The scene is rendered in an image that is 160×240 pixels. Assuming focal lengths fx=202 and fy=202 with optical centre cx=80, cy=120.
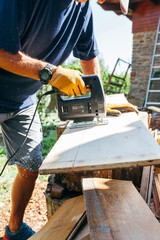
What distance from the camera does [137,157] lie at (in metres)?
0.83

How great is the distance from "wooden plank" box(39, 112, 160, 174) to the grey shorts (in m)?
0.50

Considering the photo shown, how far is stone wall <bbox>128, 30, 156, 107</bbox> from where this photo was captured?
615cm

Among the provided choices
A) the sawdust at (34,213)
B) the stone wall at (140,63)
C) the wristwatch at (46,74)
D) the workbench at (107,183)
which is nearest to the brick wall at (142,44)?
the stone wall at (140,63)

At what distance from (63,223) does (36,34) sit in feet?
4.02

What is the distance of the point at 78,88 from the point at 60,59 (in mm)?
519

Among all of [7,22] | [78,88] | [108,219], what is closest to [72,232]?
[108,219]

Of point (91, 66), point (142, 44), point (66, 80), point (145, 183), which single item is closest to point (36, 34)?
point (66, 80)

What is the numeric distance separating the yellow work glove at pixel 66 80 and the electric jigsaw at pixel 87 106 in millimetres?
160

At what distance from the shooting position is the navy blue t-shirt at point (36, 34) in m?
1.12

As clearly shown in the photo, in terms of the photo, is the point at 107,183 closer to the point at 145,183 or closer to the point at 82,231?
the point at 82,231

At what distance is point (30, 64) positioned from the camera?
3.95 feet

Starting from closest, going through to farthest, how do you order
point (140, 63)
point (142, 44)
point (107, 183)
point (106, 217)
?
point (106, 217), point (107, 183), point (142, 44), point (140, 63)

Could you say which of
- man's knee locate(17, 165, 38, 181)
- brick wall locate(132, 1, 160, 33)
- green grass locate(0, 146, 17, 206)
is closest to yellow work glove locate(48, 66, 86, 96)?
man's knee locate(17, 165, 38, 181)

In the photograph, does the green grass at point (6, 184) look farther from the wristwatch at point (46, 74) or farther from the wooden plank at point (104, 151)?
the wristwatch at point (46, 74)
